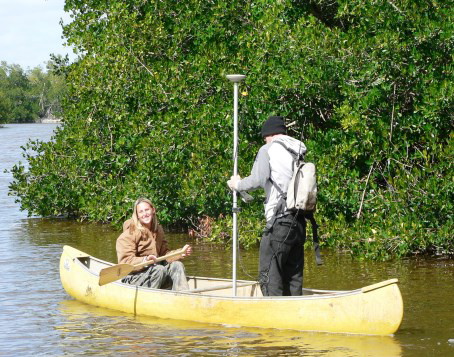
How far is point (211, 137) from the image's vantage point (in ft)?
55.2

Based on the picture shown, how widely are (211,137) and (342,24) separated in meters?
3.23

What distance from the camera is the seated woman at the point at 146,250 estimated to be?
11.1 metres

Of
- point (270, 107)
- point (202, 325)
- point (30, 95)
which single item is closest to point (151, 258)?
point (202, 325)

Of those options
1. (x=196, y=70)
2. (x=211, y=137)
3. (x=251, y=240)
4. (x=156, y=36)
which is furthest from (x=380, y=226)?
(x=156, y=36)

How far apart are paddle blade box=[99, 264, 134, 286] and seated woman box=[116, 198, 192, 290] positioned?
152mm

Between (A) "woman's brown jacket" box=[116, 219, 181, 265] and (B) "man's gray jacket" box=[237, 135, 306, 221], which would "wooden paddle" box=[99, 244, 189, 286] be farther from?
(B) "man's gray jacket" box=[237, 135, 306, 221]

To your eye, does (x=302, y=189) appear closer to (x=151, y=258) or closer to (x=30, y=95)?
(x=151, y=258)

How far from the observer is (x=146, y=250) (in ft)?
37.1

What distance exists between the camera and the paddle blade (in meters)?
11.0

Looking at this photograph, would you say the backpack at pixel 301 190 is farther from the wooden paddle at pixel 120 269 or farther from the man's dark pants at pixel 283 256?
the wooden paddle at pixel 120 269

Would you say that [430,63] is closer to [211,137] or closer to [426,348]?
[211,137]

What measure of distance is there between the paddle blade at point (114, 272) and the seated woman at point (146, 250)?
152mm

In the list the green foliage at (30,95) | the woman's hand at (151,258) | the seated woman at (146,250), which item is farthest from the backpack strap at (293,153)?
the green foliage at (30,95)

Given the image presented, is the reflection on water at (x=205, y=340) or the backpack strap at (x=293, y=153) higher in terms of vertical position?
the backpack strap at (x=293, y=153)
